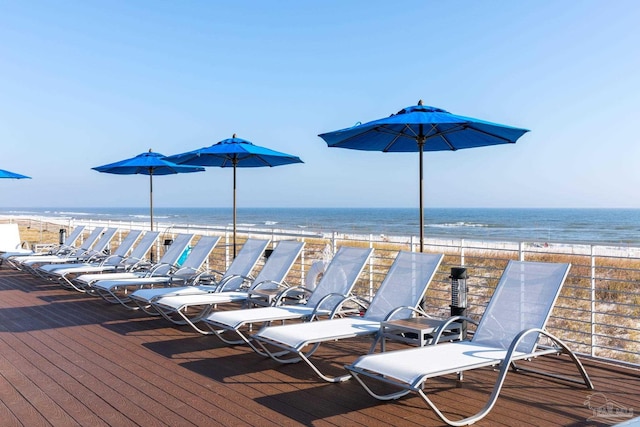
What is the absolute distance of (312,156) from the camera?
40.9 m

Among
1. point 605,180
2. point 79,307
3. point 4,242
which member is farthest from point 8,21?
point 605,180

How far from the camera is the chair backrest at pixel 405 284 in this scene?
443cm

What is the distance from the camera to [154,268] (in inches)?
271

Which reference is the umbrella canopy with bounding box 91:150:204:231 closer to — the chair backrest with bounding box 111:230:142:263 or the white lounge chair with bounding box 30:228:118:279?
the chair backrest with bounding box 111:230:142:263

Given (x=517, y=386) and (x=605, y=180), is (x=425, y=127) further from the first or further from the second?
(x=605, y=180)

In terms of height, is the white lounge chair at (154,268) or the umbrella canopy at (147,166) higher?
the umbrella canopy at (147,166)

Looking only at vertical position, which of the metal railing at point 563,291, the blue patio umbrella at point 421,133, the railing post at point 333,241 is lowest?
the metal railing at point 563,291

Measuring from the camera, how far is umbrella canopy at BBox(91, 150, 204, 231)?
8938 mm

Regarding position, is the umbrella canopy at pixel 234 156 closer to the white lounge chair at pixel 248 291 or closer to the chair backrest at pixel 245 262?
the chair backrest at pixel 245 262

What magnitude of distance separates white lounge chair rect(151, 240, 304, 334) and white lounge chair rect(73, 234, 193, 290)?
36.4 inches

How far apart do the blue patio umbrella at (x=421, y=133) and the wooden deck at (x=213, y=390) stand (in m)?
1.92

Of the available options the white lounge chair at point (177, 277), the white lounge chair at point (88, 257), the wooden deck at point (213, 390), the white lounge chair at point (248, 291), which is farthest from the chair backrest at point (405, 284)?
the white lounge chair at point (88, 257)

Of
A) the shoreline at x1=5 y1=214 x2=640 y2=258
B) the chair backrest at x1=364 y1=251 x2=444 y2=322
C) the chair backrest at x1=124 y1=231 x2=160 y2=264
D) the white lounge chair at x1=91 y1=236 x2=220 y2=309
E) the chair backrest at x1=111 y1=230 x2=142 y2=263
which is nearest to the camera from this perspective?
the chair backrest at x1=364 y1=251 x2=444 y2=322

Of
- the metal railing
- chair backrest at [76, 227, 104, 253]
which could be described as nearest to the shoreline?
the metal railing
